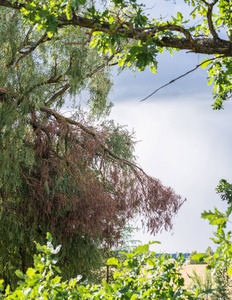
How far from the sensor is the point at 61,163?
8234 millimetres

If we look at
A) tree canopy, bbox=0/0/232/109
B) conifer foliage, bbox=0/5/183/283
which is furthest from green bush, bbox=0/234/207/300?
conifer foliage, bbox=0/5/183/283

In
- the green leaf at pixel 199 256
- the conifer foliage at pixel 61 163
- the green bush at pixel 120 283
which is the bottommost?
the green bush at pixel 120 283

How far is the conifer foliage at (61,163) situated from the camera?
719 centimetres

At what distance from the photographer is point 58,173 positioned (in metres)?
8.24

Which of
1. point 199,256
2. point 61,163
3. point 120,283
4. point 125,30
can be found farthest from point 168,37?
point 61,163

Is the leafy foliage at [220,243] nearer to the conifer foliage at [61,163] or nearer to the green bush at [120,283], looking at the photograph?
the green bush at [120,283]

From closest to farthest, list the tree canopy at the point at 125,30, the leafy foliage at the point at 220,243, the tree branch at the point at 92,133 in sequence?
the leafy foliage at the point at 220,243 < the tree canopy at the point at 125,30 < the tree branch at the point at 92,133

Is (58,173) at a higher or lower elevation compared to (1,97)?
lower

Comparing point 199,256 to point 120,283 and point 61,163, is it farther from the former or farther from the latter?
point 61,163

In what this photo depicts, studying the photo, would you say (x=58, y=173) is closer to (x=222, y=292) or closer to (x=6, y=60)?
(x=6, y=60)

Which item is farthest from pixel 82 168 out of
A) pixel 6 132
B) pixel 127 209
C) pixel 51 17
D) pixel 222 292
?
pixel 51 17

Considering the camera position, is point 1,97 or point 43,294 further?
point 1,97

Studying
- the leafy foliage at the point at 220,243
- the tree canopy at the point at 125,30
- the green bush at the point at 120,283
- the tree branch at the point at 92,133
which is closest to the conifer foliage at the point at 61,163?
the tree branch at the point at 92,133

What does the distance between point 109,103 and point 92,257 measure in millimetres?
3870
